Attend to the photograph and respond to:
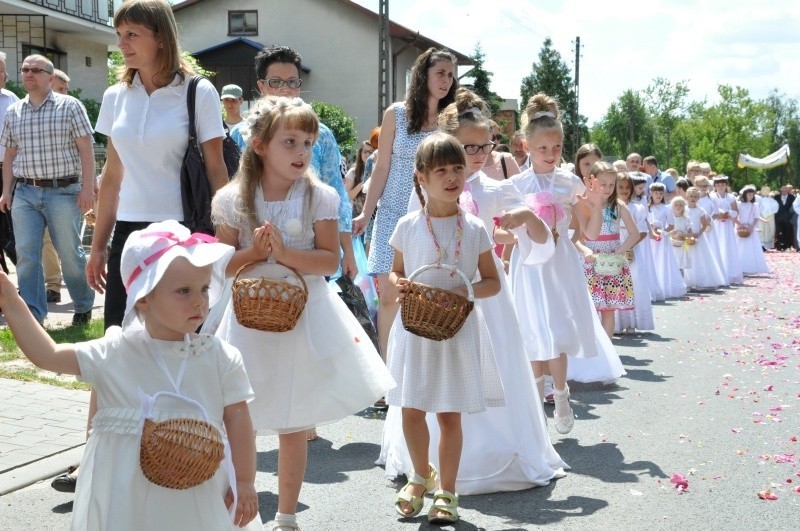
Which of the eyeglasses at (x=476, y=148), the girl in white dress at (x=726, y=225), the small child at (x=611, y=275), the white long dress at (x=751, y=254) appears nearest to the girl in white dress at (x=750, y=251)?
the white long dress at (x=751, y=254)

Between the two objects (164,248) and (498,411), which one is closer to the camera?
(164,248)

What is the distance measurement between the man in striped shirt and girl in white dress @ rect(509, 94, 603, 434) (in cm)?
433

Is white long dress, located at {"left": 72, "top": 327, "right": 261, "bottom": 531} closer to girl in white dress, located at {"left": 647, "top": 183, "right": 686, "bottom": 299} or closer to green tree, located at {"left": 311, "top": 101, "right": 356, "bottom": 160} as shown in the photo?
girl in white dress, located at {"left": 647, "top": 183, "right": 686, "bottom": 299}

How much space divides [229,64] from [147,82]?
4743cm

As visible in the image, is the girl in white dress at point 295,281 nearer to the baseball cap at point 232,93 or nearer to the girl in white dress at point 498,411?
the girl in white dress at point 498,411

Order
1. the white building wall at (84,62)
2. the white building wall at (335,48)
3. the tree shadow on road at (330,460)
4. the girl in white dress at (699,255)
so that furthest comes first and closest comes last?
the white building wall at (335,48) → the white building wall at (84,62) → the girl in white dress at (699,255) → the tree shadow on road at (330,460)

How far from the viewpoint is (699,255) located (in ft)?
70.6

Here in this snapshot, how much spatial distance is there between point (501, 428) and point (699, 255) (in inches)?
641

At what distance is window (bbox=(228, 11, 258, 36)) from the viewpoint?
53188mm

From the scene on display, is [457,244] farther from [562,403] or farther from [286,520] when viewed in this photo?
[562,403]

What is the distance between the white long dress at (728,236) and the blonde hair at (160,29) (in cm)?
1934

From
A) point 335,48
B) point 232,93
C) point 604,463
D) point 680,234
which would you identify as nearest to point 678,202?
point 680,234

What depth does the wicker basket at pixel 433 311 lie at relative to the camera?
492 cm


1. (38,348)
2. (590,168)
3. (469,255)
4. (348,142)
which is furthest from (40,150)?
(348,142)
